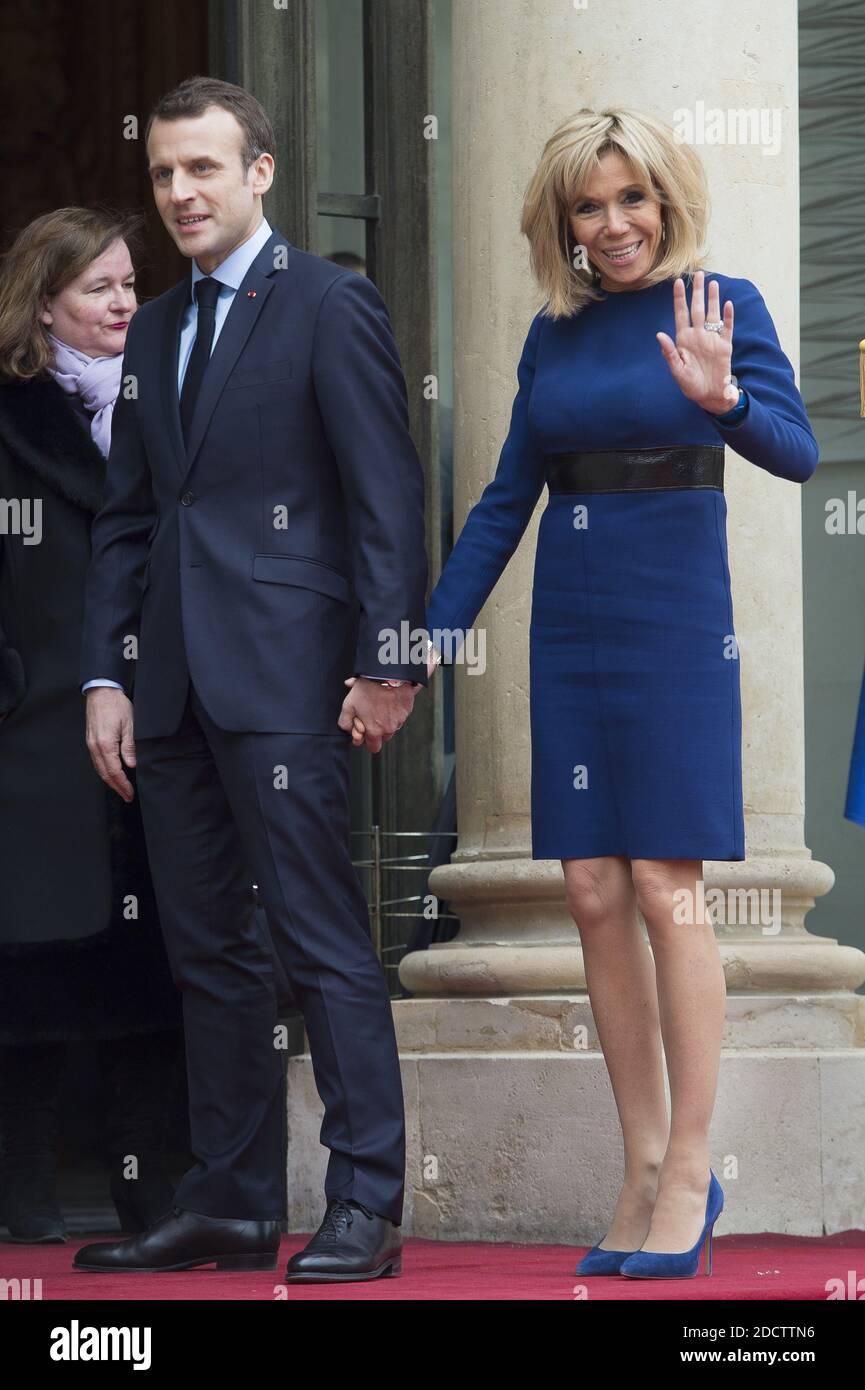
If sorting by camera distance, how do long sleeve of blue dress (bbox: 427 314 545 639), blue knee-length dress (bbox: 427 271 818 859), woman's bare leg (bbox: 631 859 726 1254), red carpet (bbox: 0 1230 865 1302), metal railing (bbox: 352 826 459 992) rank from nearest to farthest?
1. red carpet (bbox: 0 1230 865 1302)
2. woman's bare leg (bbox: 631 859 726 1254)
3. blue knee-length dress (bbox: 427 271 818 859)
4. long sleeve of blue dress (bbox: 427 314 545 639)
5. metal railing (bbox: 352 826 459 992)

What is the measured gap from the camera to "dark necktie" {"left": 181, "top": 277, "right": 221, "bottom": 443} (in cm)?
475

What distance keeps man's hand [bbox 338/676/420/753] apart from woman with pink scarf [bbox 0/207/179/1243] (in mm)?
1159

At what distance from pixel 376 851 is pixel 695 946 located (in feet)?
7.57

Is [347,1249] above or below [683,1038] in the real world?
below

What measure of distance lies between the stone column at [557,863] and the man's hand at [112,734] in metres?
1.18

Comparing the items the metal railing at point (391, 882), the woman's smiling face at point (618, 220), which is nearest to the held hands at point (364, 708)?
the woman's smiling face at point (618, 220)

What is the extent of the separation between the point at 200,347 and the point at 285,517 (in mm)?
391

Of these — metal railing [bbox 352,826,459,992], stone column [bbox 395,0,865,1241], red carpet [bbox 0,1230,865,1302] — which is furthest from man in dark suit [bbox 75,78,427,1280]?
metal railing [bbox 352,826,459,992]

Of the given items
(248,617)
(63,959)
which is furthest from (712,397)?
(63,959)

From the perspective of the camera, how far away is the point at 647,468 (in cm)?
462

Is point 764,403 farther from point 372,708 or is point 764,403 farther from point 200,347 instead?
point 200,347

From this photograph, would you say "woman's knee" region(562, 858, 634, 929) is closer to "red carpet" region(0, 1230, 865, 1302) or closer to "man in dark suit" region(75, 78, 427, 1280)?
"man in dark suit" region(75, 78, 427, 1280)

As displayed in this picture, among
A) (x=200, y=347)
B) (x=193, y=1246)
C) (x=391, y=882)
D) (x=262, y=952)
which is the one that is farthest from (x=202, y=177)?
(x=391, y=882)

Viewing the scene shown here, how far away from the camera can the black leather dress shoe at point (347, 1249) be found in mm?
4383
